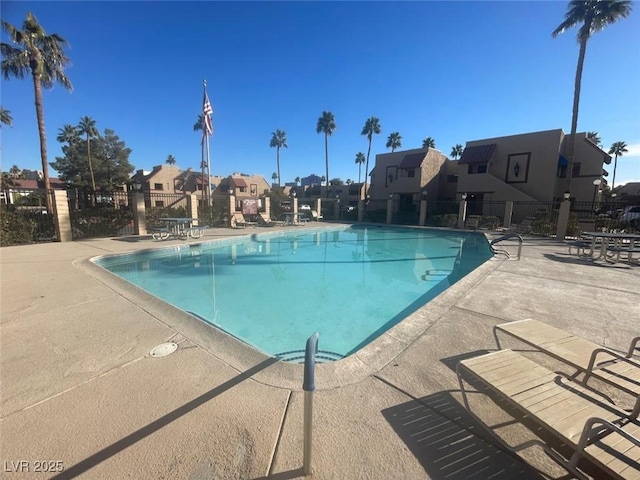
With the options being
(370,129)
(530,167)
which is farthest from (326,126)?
(530,167)

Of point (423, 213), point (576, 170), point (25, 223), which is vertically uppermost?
point (576, 170)

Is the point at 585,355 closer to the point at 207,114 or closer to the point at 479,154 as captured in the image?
the point at 207,114

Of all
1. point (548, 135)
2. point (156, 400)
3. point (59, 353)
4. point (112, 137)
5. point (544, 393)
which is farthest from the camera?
point (112, 137)

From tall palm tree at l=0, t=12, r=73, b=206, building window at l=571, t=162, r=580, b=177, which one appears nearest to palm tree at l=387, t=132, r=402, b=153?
building window at l=571, t=162, r=580, b=177

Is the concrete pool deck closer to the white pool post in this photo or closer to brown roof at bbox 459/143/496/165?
the white pool post

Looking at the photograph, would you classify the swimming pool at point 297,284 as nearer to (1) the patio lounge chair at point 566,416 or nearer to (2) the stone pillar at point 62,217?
(1) the patio lounge chair at point 566,416

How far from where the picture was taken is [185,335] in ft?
12.1

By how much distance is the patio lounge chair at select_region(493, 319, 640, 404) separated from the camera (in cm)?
226

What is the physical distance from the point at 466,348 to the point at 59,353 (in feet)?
16.2

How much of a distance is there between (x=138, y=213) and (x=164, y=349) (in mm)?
13740

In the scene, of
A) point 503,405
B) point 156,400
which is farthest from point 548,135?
point 156,400

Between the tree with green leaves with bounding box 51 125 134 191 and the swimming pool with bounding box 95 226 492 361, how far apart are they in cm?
3515

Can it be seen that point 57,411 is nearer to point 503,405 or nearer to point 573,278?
point 503,405

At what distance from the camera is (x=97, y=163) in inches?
1487
